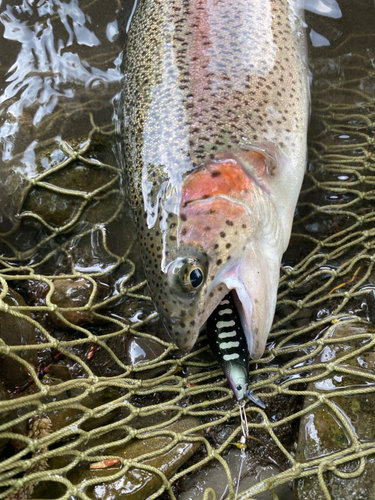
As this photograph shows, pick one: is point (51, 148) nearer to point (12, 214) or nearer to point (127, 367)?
point (12, 214)

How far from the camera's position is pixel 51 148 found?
312cm

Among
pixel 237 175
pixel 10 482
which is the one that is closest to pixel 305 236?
pixel 237 175

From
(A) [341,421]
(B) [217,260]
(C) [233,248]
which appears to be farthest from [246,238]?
A: (A) [341,421]

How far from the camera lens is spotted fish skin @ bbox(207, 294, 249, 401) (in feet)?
7.08

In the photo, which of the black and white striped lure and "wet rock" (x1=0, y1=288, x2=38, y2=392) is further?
"wet rock" (x1=0, y1=288, x2=38, y2=392)

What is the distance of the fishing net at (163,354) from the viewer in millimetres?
2041

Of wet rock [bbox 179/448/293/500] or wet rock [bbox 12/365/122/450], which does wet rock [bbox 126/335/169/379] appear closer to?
wet rock [bbox 12/365/122/450]

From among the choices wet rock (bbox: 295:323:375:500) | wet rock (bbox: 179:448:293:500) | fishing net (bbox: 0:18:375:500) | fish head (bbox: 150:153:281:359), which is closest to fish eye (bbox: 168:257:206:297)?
fish head (bbox: 150:153:281:359)

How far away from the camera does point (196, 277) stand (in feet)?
6.59

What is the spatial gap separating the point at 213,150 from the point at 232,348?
1.01m

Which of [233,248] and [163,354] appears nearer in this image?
[233,248]

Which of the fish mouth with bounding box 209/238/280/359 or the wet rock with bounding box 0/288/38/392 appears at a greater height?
the fish mouth with bounding box 209/238/280/359

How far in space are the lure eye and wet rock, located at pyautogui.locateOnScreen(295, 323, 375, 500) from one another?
2.75ft

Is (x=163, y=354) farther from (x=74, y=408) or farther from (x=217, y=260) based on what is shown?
(x=217, y=260)
